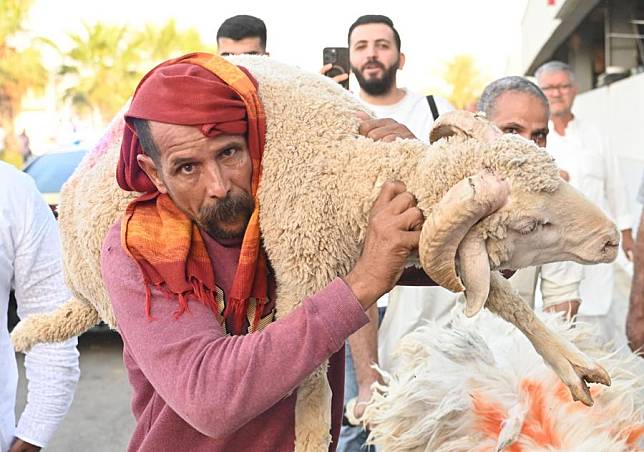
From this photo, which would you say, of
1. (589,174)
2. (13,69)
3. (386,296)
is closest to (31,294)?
(386,296)

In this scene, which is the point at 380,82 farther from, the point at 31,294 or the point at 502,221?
the point at 502,221

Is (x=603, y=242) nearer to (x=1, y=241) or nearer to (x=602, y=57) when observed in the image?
(x=1, y=241)

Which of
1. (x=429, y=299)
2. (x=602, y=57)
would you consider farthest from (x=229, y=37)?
(x=602, y=57)

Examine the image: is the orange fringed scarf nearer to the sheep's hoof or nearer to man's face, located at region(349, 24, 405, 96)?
the sheep's hoof

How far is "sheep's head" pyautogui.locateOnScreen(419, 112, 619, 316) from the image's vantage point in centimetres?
168

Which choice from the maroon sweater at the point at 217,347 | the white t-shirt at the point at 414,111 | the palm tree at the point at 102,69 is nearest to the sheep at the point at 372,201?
the maroon sweater at the point at 217,347

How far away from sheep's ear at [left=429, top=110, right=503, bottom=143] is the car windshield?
6599mm

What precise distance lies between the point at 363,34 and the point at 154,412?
352 cm

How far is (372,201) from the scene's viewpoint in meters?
1.80

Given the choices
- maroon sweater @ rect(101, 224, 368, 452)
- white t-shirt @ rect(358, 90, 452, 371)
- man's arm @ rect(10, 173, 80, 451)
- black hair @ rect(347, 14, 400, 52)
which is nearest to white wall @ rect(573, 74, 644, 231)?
black hair @ rect(347, 14, 400, 52)

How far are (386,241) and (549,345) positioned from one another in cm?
48

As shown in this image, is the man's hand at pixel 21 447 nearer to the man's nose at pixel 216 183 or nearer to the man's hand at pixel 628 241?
the man's nose at pixel 216 183

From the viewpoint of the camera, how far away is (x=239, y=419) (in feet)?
5.78

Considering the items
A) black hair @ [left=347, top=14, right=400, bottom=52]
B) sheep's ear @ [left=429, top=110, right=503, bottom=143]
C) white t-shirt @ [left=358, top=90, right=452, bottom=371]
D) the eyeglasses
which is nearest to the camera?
sheep's ear @ [left=429, top=110, right=503, bottom=143]
